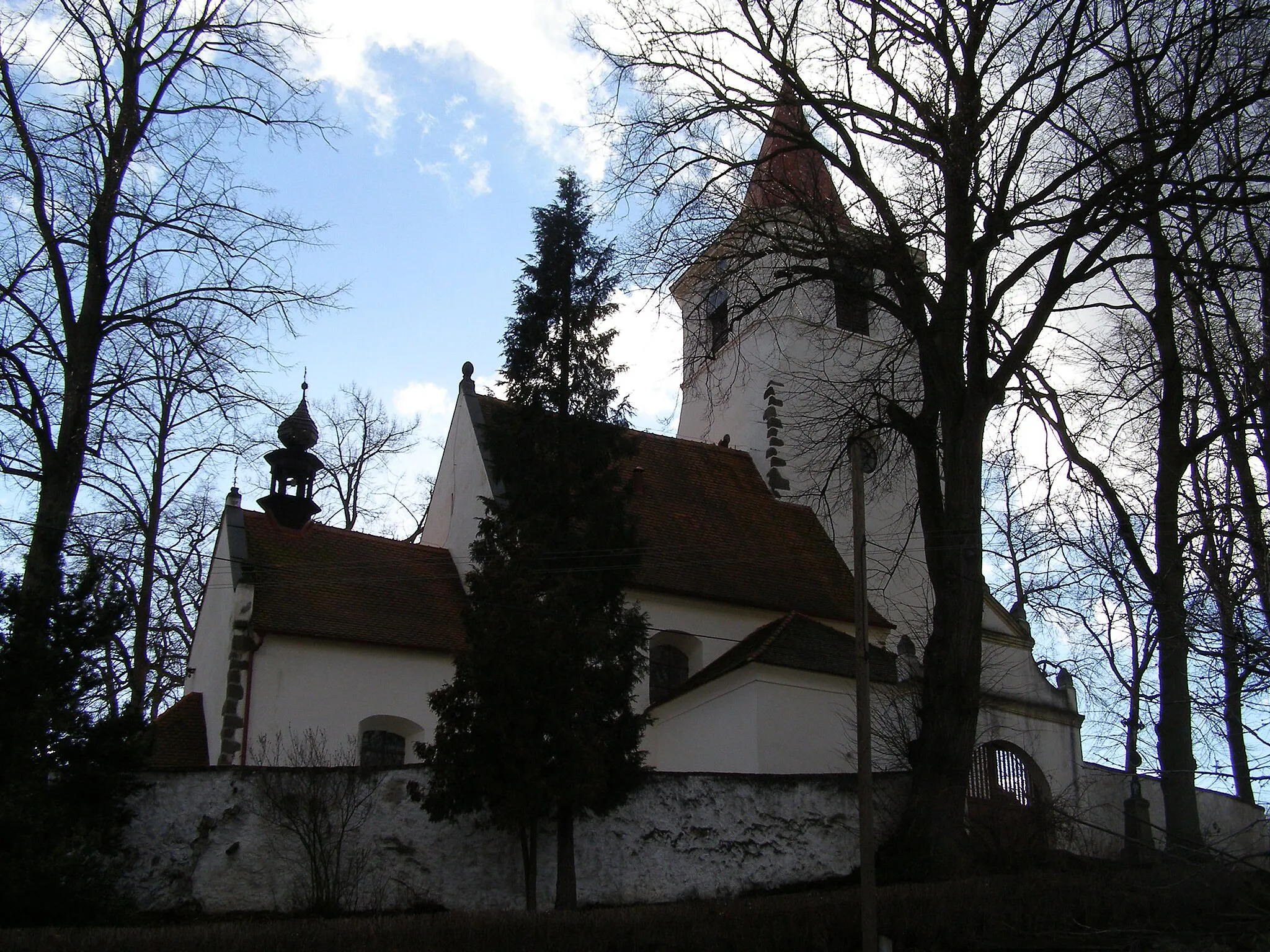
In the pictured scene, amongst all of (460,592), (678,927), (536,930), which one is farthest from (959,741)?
(460,592)

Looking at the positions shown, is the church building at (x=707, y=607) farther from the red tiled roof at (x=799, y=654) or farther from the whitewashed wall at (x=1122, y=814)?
the whitewashed wall at (x=1122, y=814)

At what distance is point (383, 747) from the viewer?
18344mm

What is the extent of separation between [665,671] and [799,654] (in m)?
2.87

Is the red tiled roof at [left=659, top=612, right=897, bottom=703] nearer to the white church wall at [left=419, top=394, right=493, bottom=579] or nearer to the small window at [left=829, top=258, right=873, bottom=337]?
the white church wall at [left=419, top=394, right=493, bottom=579]

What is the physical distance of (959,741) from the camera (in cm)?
1384

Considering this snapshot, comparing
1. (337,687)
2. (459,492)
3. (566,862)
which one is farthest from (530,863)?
(459,492)

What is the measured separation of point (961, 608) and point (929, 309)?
12.1 feet

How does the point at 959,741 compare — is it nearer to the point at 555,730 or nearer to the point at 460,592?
the point at 555,730

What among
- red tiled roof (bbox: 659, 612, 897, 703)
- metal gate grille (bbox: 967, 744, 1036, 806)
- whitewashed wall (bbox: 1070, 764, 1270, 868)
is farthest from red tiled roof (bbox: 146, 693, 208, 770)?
whitewashed wall (bbox: 1070, 764, 1270, 868)

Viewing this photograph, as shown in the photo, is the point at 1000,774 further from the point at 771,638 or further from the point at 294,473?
the point at 294,473

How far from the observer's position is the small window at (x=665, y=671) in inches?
789

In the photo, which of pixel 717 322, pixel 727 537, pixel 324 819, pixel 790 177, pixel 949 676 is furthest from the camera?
pixel 727 537

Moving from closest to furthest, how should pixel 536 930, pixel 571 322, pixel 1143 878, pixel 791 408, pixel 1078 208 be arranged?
pixel 536 930 → pixel 1143 878 → pixel 1078 208 → pixel 571 322 → pixel 791 408

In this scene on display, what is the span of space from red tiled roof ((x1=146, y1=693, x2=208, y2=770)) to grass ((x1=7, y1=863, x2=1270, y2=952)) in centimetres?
633
